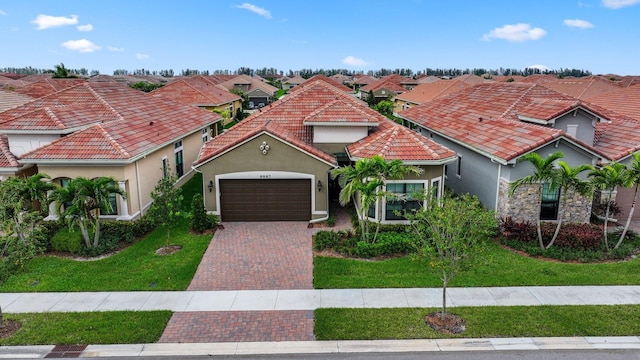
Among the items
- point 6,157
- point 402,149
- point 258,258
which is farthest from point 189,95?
point 258,258

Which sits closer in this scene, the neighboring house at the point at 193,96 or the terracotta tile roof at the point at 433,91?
the neighboring house at the point at 193,96

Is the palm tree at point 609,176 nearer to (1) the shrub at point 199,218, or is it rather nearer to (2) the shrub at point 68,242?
(1) the shrub at point 199,218

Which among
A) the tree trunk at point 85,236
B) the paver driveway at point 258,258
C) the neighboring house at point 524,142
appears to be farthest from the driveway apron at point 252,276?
the neighboring house at point 524,142

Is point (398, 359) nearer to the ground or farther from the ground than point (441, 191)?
nearer to the ground

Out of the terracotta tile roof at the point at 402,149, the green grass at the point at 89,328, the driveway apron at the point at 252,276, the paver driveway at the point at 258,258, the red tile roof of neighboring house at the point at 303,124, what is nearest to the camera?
the green grass at the point at 89,328

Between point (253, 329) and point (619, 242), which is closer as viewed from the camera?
point (253, 329)

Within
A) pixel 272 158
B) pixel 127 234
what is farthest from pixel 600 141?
pixel 127 234

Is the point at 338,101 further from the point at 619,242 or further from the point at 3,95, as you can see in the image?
the point at 3,95

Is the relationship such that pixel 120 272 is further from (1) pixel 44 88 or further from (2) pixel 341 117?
(1) pixel 44 88
